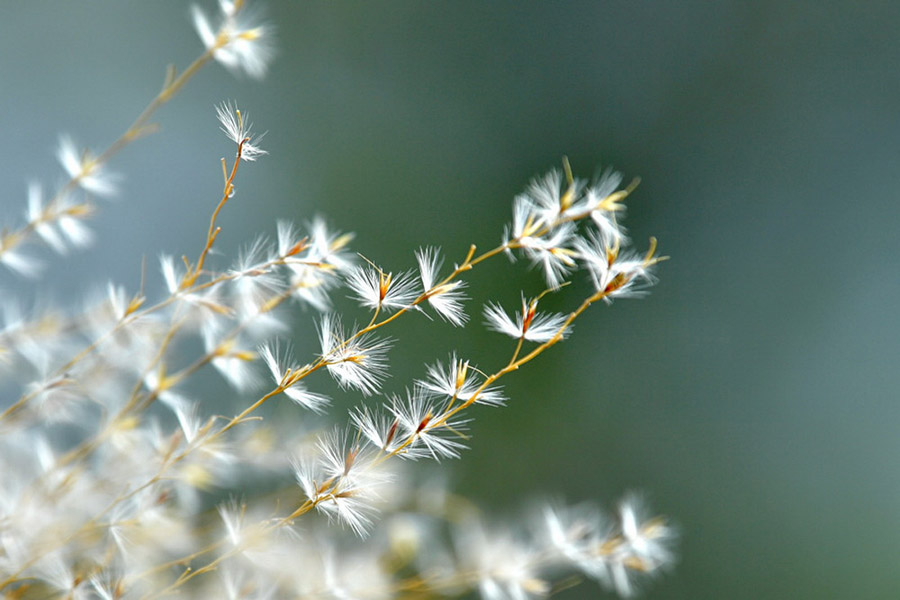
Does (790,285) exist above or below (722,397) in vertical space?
above

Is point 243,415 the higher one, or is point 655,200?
point 655,200

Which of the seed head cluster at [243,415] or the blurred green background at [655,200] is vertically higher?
the blurred green background at [655,200]

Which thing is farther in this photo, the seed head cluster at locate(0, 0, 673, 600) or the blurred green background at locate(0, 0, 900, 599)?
the blurred green background at locate(0, 0, 900, 599)

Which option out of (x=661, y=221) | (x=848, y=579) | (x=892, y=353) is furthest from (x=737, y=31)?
(x=848, y=579)

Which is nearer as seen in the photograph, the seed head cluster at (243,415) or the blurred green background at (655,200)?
the seed head cluster at (243,415)

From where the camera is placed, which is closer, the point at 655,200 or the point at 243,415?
the point at 243,415

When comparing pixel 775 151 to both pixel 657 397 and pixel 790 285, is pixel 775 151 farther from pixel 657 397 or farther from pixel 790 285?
pixel 657 397

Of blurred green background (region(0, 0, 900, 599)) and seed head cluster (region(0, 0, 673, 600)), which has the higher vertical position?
blurred green background (region(0, 0, 900, 599))

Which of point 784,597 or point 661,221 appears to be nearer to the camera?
point 784,597
